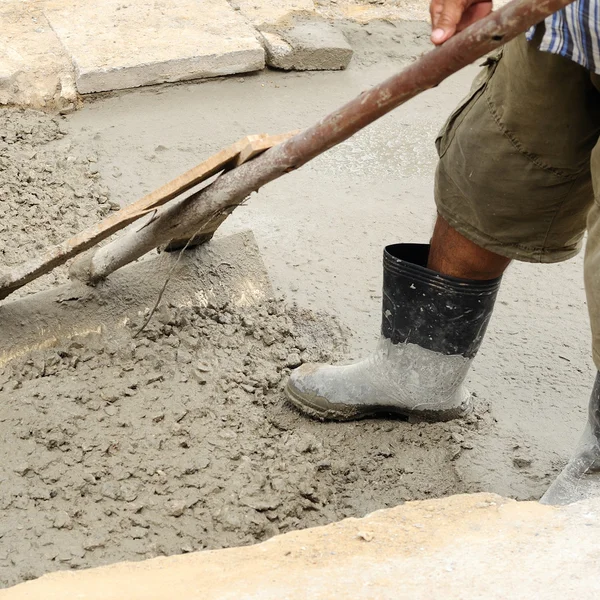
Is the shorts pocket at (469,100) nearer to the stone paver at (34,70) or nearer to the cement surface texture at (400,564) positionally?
the cement surface texture at (400,564)

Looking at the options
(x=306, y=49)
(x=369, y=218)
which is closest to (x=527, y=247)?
(x=369, y=218)

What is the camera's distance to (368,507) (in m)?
2.05

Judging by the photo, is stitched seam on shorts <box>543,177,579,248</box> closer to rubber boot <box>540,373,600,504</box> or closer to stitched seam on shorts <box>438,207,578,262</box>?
stitched seam on shorts <box>438,207,578,262</box>

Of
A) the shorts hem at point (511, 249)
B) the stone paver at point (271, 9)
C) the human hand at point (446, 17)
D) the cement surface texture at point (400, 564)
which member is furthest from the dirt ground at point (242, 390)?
the human hand at point (446, 17)

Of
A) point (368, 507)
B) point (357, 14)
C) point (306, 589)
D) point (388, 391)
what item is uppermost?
point (357, 14)

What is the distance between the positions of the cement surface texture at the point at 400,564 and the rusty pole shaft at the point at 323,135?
0.74 metres

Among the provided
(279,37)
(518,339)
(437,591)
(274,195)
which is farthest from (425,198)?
(437,591)

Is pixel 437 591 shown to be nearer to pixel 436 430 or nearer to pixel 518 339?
pixel 436 430

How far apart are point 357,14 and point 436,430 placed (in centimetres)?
298

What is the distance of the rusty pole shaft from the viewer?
4.25 feet

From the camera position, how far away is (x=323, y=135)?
163 cm

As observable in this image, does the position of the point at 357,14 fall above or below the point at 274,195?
above

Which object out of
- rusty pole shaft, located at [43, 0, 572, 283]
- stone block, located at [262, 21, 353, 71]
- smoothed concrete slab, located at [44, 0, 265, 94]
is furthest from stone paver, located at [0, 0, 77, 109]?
rusty pole shaft, located at [43, 0, 572, 283]

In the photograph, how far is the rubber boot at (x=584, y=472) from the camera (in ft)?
6.04
